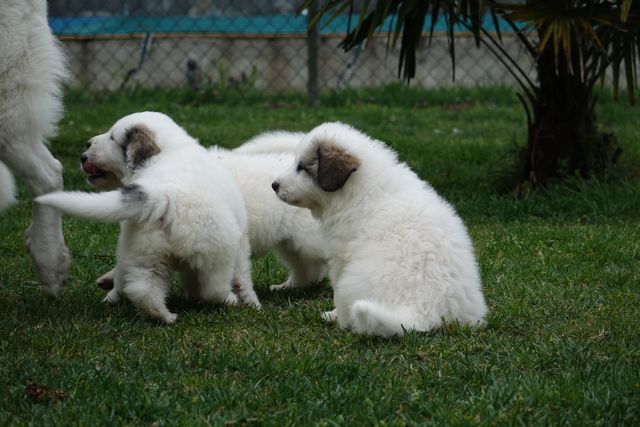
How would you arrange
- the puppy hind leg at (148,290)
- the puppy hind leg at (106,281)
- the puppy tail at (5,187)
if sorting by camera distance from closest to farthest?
the puppy hind leg at (148,290), the puppy tail at (5,187), the puppy hind leg at (106,281)

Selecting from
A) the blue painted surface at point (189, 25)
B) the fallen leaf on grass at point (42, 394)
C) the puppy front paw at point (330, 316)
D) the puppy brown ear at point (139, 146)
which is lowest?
the puppy front paw at point (330, 316)

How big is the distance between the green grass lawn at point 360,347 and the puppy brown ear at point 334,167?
27.0 inches

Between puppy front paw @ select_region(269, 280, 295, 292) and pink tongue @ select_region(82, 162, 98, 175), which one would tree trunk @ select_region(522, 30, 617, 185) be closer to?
puppy front paw @ select_region(269, 280, 295, 292)

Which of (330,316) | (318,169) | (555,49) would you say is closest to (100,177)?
(318,169)

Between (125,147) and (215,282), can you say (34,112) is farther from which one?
(215,282)

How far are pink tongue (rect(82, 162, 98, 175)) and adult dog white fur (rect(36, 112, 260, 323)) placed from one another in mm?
246

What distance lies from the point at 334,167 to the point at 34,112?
1544mm

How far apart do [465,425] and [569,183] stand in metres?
4.92

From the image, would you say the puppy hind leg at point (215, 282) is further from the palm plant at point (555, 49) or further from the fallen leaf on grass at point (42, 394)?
the palm plant at point (555, 49)

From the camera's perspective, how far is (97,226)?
7.43m

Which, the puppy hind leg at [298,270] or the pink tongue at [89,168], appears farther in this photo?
the puppy hind leg at [298,270]

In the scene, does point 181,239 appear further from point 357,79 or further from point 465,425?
point 357,79

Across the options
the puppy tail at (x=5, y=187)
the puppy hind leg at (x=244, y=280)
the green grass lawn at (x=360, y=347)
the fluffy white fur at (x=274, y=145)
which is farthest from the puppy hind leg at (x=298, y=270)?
the puppy tail at (x=5, y=187)

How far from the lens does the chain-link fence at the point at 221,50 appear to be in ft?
47.8
